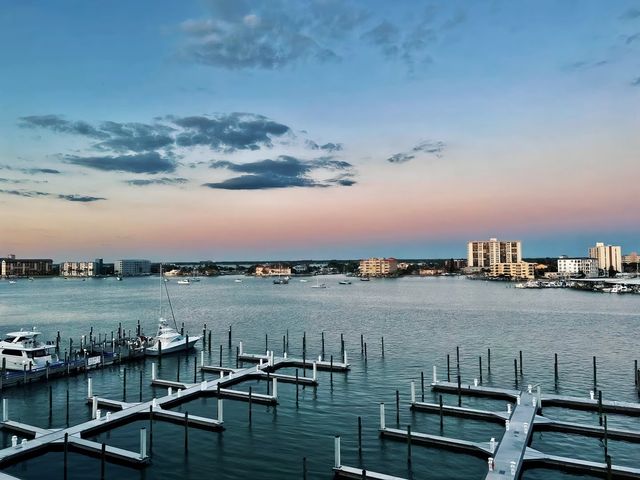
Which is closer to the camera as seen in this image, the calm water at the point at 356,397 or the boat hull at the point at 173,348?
the calm water at the point at 356,397

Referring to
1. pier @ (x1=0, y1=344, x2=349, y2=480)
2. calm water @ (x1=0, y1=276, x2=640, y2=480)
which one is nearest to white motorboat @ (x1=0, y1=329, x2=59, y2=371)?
calm water @ (x1=0, y1=276, x2=640, y2=480)

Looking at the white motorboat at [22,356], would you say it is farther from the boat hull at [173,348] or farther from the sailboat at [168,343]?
the sailboat at [168,343]

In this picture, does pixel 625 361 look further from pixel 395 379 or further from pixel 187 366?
pixel 187 366

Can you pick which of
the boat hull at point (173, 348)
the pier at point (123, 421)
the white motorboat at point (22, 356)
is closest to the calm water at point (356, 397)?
the pier at point (123, 421)

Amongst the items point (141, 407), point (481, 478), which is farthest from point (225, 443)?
point (481, 478)

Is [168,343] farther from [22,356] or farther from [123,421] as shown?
[123,421]

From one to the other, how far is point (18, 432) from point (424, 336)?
49956 mm

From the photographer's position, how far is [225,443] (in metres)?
27.4

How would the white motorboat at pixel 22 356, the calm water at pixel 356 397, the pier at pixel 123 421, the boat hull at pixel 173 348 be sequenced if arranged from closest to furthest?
1. the pier at pixel 123 421
2. the calm water at pixel 356 397
3. the white motorboat at pixel 22 356
4. the boat hull at pixel 173 348

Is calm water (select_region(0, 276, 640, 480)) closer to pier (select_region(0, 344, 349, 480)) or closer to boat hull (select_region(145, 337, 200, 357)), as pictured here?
pier (select_region(0, 344, 349, 480))

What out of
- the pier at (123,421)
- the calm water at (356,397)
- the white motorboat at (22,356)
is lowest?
the calm water at (356,397)

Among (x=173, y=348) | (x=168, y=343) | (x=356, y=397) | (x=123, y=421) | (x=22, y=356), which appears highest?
(x=22, y=356)

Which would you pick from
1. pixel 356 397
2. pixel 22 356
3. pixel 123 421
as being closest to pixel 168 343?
pixel 22 356

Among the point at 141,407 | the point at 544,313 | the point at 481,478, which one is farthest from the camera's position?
the point at 544,313
